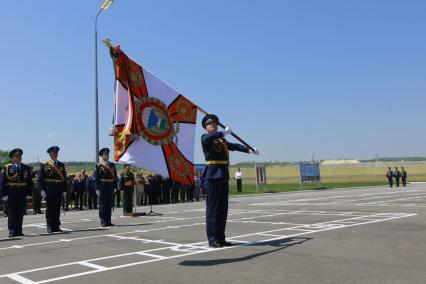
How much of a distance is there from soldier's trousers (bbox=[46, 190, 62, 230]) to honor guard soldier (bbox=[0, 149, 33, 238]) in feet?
1.80

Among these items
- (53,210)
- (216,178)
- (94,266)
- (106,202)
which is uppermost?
(216,178)

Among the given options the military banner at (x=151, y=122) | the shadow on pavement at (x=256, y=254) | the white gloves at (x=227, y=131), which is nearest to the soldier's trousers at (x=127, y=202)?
the military banner at (x=151, y=122)

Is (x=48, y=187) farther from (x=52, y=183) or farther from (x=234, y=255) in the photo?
(x=234, y=255)

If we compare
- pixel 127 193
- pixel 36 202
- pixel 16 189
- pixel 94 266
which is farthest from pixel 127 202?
pixel 94 266

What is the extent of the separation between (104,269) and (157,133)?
6.21 metres

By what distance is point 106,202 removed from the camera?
43.6ft

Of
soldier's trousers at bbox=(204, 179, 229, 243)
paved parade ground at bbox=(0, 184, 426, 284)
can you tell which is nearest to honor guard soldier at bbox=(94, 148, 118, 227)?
paved parade ground at bbox=(0, 184, 426, 284)

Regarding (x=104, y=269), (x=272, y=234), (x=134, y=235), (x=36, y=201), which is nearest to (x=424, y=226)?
(x=272, y=234)

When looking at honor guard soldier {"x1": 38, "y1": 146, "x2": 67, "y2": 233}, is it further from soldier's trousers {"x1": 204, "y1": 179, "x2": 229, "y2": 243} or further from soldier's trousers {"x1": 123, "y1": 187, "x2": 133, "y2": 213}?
soldier's trousers {"x1": 204, "y1": 179, "x2": 229, "y2": 243}

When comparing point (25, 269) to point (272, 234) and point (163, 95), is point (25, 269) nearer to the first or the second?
point (272, 234)

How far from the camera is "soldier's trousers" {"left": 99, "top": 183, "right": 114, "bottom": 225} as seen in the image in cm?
1311

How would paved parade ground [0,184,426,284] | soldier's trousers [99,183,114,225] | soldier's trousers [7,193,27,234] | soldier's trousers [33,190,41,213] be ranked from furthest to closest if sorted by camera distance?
soldier's trousers [33,190,41,213] → soldier's trousers [99,183,114,225] → soldier's trousers [7,193,27,234] → paved parade ground [0,184,426,284]

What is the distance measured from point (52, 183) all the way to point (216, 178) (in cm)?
597

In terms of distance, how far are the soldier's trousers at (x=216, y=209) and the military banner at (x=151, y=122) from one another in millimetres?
4003
